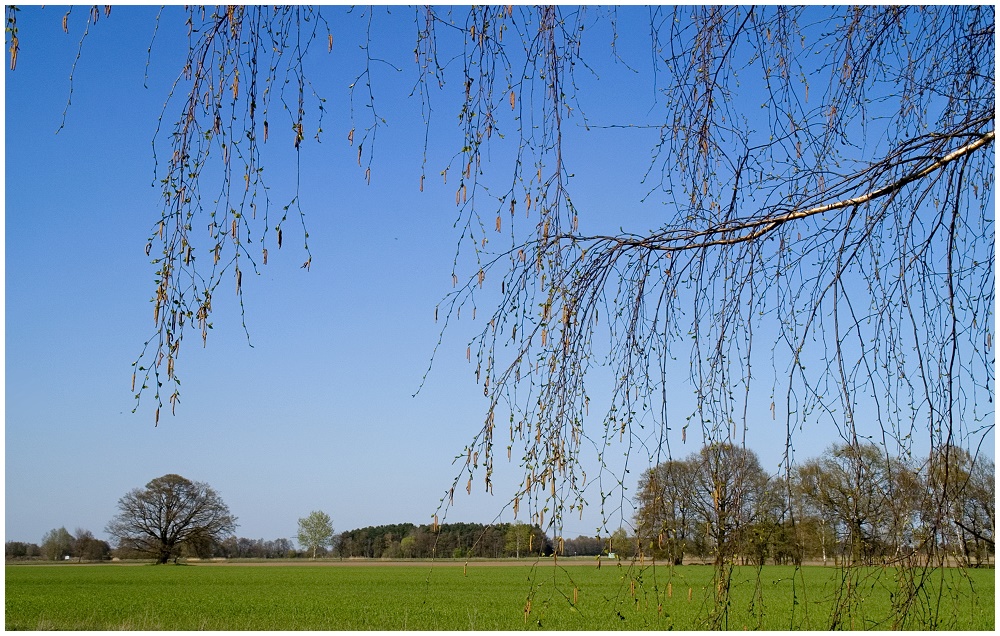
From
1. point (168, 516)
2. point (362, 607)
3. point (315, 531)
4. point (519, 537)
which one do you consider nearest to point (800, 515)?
point (519, 537)

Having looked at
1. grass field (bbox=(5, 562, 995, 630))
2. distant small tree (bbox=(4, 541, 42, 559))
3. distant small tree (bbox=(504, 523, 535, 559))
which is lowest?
distant small tree (bbox=(4, 541, 42, 559))

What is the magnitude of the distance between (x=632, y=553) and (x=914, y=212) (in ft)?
3.91

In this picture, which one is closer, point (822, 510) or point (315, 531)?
point (822, 510)

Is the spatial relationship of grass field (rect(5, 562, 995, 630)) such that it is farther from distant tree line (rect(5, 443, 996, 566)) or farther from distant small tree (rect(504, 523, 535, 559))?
distant small tree (rect(504, 523, 535, 559))

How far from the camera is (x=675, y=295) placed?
235 centimetres

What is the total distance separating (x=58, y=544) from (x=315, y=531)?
2215cm

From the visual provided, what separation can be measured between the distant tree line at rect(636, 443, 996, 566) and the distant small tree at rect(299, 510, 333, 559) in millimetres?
75203

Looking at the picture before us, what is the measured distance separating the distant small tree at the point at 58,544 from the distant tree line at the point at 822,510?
6509 cm

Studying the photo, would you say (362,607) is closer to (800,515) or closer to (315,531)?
(800,515)

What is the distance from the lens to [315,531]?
7581 cm

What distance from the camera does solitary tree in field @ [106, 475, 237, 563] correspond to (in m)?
59.1

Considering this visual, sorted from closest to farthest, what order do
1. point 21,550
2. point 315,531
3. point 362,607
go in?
point 362,607 → point 21,550 → point 315,531

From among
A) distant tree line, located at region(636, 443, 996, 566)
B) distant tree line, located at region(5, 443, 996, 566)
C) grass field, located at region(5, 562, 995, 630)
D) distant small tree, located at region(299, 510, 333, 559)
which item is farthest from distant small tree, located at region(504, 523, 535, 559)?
distant small tree, located at region(299, 510, 333, 559)

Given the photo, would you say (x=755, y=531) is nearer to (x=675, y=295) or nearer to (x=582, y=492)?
(x=582, y=492)
